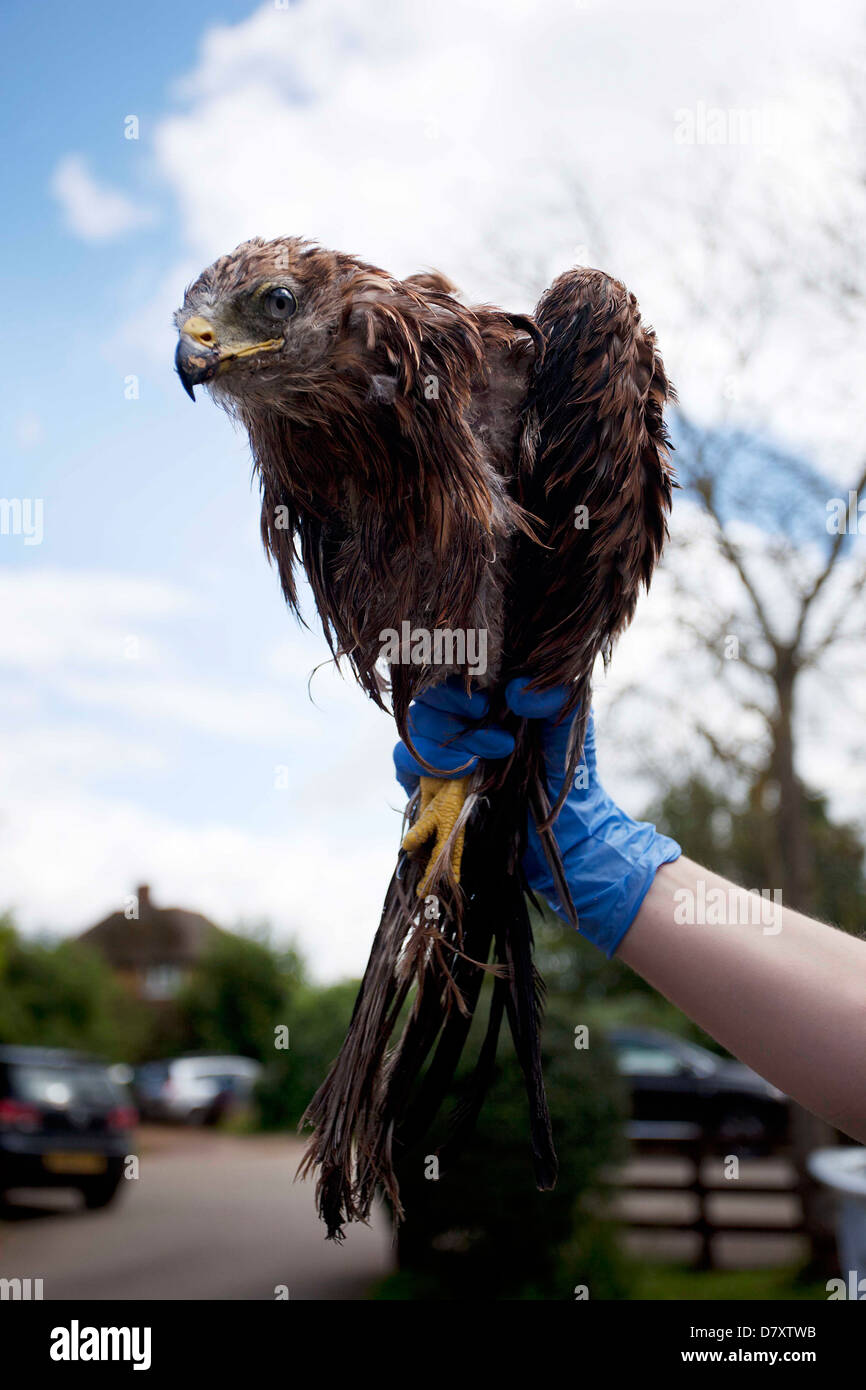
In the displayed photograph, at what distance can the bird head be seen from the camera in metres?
1.26

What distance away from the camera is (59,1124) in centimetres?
918

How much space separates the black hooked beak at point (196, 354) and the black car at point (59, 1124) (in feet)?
30.2

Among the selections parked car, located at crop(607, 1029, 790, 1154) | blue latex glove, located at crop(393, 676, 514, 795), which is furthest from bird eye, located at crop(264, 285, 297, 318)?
parked car, located at crop(607, 1029, 790, 1154)

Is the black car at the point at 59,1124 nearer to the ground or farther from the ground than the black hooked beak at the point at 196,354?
nearer to the ground

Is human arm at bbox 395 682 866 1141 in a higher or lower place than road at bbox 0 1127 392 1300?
higher

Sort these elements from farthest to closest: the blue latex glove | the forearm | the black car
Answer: the black car → the blue latex glove → the forearm

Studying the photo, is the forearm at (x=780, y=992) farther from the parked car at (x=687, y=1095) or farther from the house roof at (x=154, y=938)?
the house roof at (x=154, y=938)

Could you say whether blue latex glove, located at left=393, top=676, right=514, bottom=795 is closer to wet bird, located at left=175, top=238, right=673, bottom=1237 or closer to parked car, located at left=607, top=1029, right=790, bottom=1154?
wet bird, located at left=175, top=238, right=673, bottom=1237

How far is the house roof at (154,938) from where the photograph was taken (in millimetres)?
27656

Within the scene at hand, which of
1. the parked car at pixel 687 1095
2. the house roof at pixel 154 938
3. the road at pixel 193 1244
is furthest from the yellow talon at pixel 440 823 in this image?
the house roof at pixel 154 938

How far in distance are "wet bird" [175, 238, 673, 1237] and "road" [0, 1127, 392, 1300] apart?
13.2ft

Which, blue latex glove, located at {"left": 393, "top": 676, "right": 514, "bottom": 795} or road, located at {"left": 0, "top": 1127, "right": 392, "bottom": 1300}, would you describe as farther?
road, located at {"left": 0, "top": 1127, "right": 392, "bottom": 1300}
